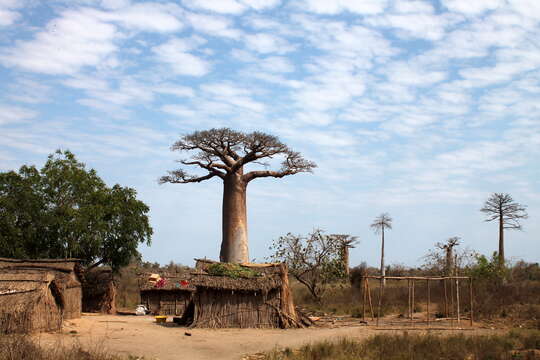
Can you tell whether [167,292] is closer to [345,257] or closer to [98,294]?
[98,294]

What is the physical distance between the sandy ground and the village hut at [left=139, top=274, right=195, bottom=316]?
328cm

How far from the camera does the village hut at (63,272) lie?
48.7 ft

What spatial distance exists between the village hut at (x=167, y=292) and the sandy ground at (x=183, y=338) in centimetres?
328

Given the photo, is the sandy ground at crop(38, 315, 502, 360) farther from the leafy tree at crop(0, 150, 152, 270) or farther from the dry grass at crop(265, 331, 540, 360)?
the leafy tree at crop(0, 150, 152, 270)

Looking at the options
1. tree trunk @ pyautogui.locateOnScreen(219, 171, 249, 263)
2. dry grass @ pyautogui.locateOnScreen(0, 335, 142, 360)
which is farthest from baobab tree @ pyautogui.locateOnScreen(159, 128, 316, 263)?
dry grass @ pyautogui.locateOnScreen(0, 335, 142, 360)

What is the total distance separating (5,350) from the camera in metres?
7.33

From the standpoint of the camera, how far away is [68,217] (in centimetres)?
1919

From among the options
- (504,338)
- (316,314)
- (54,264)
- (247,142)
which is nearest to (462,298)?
(316,314)

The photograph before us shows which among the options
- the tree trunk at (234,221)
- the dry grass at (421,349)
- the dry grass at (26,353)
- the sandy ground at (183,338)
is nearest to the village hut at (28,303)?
the sandy ground at (183,338)

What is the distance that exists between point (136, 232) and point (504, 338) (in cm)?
1257

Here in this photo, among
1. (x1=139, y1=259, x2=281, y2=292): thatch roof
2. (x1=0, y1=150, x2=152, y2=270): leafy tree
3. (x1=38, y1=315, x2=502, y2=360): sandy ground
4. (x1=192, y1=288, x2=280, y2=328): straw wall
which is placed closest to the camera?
(x1=38, y1=315, x2=502, y2=360): sandy ground

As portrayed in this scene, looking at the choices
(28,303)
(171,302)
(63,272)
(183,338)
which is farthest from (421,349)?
(171,302)

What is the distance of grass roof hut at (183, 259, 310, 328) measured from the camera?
14.7 metres

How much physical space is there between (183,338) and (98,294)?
8203 mm
